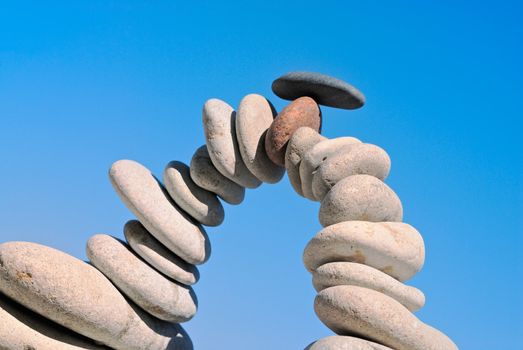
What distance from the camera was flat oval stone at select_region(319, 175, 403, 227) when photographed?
6.01 m

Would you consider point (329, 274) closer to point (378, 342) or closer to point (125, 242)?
point (378, 342)

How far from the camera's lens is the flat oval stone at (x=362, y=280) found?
5.75m

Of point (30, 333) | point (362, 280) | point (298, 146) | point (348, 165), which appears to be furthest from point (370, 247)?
point (30, 333)

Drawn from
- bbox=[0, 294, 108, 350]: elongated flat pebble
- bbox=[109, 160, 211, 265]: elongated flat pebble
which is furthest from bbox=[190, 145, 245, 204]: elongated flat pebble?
bbox=[0, 294, 108, 350]: elongated flat pebble

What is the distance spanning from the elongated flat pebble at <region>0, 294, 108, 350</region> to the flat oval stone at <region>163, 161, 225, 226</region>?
1447 millimetres

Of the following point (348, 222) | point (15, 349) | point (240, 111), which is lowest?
point (15, 349)

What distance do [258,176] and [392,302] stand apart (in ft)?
6.72

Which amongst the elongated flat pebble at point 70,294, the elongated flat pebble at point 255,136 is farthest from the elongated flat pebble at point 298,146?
the elongated flat pebble at point 70,294

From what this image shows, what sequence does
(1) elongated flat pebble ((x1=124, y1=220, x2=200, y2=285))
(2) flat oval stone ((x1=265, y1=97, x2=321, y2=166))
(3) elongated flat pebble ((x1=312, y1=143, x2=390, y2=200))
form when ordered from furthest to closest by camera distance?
1. (1) elongated flat pebble ((x1=124, y1=220, x2=200, y2=285))
2. (2) flat oval stone ((x1=265, y1=97, x2=321, y2=166))
3. (3) elongated flat pebble ((x1=312, y1=143, x2=390, y2=200))

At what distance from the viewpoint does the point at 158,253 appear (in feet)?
23.5

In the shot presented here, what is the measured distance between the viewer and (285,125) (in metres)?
6.99

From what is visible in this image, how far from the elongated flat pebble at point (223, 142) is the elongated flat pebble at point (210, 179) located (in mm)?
119

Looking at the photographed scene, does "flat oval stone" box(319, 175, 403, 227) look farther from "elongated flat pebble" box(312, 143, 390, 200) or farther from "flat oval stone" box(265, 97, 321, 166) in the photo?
"flat oval stone" box(265, 97, 321, 166)

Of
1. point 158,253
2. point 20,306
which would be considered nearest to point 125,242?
point 158,253
